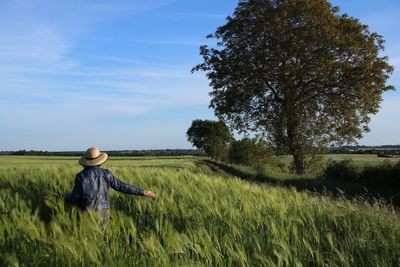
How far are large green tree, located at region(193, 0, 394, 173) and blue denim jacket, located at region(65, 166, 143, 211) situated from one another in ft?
79.1

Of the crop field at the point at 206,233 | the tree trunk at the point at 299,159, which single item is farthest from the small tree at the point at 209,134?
the crop field at the point at 206,233

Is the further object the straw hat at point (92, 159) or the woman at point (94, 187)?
the straw hat at point (92, 159)

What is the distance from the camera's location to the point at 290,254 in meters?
5.02

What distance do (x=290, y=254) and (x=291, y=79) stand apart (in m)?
27.5

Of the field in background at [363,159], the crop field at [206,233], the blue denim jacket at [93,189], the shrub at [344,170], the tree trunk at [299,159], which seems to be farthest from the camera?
the tree trunk at [299,159]

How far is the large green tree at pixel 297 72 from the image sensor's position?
30.4m

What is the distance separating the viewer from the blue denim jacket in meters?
7.20

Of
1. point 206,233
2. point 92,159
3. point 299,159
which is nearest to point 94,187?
point 92,159

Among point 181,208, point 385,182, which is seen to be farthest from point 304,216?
point 385,182

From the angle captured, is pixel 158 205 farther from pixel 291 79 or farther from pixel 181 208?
pixel 291 79

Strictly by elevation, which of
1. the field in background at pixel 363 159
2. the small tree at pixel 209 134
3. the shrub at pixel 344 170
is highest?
the small tree at pixel 209 134

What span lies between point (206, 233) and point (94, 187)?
2.60 meters

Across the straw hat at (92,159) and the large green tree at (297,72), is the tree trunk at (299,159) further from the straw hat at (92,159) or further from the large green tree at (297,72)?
the straw hat at (92,159)

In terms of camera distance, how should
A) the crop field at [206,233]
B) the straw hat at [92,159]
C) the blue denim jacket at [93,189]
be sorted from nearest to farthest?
the crop field at [206,233]
the blue denim jacket at [93,189]
the straw hat at [92,159]
